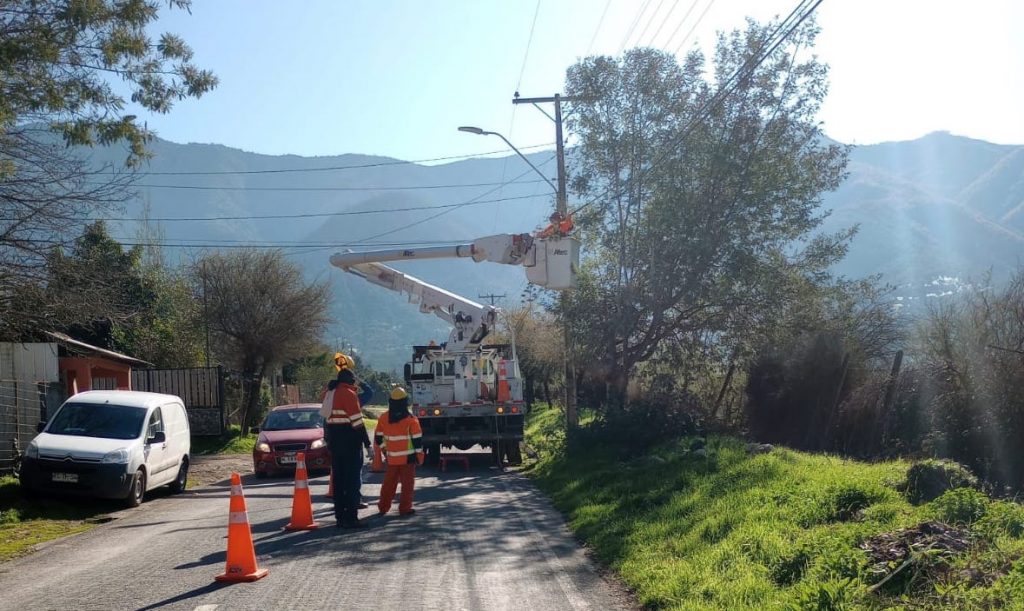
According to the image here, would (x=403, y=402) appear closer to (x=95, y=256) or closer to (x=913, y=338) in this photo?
(x=95, y=256)

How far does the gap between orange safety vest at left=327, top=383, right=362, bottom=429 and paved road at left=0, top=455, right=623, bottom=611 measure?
4.20 ft

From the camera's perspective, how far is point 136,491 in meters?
14.1

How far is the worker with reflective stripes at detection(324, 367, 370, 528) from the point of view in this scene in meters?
10.8

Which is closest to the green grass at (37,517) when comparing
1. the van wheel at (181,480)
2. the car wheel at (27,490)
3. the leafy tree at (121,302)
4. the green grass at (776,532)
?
the car wheel at (27,490)

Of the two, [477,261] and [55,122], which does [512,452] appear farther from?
[55,122]

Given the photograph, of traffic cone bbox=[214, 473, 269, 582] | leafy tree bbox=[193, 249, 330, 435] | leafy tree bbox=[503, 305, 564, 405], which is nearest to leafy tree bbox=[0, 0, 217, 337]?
traffic cone bbox=[214, 473, 269, 582]

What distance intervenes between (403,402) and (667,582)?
5.43 metres

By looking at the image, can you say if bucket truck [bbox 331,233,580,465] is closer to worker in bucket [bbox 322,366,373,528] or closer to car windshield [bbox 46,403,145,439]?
car windshield [bbox 46,403,145,439]

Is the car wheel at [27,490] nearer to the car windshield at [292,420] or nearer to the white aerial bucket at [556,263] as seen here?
the car windshield at [292,420]

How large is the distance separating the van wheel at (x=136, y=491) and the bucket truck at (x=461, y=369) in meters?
6.71

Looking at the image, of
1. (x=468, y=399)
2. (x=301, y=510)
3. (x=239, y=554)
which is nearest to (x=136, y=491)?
(x=301, y=510)

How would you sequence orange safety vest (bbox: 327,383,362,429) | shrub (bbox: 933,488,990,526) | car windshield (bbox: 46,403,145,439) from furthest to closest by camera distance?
car windshield (bbox: 46,403,145,439), orange safety vest (bbox: 327,383,362,429), shrub (bbox: 933,488,990,526)

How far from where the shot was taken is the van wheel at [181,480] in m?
16.4

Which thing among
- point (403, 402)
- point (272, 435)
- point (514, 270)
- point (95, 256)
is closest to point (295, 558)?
point (403, 402)
